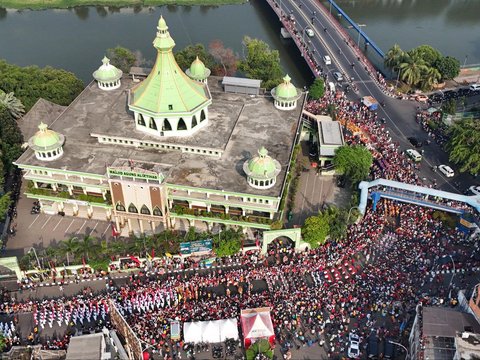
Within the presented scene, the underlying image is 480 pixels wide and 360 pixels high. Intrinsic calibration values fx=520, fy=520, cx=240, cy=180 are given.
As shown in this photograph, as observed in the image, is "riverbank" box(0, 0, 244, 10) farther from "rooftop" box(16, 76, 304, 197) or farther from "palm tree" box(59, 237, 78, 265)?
"palm tree" box(59, 237, 78, 265)

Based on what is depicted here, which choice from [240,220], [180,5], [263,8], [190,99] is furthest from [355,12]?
[240,220]

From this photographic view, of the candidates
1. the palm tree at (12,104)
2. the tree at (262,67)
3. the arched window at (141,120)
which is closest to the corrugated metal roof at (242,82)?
the tree at (262,67)

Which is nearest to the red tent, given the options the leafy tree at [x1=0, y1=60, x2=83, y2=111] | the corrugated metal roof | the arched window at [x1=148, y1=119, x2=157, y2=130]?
the arched window at [x1=148, y1=119, x2=157, y2=130]

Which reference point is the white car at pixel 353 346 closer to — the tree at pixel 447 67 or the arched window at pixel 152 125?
the arched window at pixel 152 125

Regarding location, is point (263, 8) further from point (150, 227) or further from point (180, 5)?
point (150, 227)

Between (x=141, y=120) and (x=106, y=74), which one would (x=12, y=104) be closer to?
(x=106, y=74)

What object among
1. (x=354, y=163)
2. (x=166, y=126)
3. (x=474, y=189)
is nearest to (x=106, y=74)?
(x=166, y=126)

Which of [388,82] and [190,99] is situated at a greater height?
[190,99]
